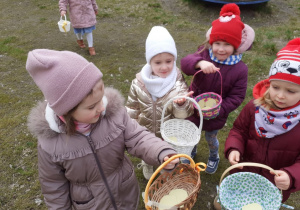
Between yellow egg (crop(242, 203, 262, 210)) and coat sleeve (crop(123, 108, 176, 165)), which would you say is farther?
yellow egg (crop(242, 203, 262, 210))

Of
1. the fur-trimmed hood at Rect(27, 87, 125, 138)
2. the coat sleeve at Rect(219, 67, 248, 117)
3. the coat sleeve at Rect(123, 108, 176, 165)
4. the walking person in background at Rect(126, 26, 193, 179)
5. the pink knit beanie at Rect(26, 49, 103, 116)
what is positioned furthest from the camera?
the coat sleeve at Rect(219, 67, 248, 117)

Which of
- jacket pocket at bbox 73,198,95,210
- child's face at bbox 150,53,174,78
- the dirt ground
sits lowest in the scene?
the dirt ground

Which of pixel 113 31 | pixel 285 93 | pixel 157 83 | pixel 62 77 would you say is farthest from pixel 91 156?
pixel 113 31

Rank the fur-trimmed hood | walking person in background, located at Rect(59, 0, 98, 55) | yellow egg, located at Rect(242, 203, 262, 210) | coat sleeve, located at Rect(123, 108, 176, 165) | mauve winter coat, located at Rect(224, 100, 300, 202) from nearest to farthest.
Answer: the fur-trimmed hood, coat sleeve, located at Rect(123, 108, 176, 165), mauve winter coat, located at Rect(224, 100, 300, 202), yellow egg, located at Rect(242, 203, 262, 210), walking person in background, located at Rect(59, 0, 98, 55)

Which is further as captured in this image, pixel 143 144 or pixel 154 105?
pixel 154 105

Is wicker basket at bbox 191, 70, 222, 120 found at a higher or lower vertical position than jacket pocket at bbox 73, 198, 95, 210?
higher

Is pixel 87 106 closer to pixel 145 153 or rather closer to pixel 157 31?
pixel 145 153

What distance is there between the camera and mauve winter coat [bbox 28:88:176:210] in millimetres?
1719

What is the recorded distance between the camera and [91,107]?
161cm

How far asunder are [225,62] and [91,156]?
150cm

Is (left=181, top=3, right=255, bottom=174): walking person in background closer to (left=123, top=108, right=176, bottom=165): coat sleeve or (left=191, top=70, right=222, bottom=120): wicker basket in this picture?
(left=191, top=70, right=222, bottom=120): wicker basket

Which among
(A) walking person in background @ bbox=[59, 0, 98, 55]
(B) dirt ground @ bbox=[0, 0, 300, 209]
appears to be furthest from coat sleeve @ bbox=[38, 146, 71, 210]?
(A) walking person in background @ bbox=[59, 0, 98, 55]

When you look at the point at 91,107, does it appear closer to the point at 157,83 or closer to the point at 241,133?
the point at 157,83

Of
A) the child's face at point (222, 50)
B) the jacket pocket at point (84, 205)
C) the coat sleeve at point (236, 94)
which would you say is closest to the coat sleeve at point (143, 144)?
the jacket pocket at point (84, 205)
